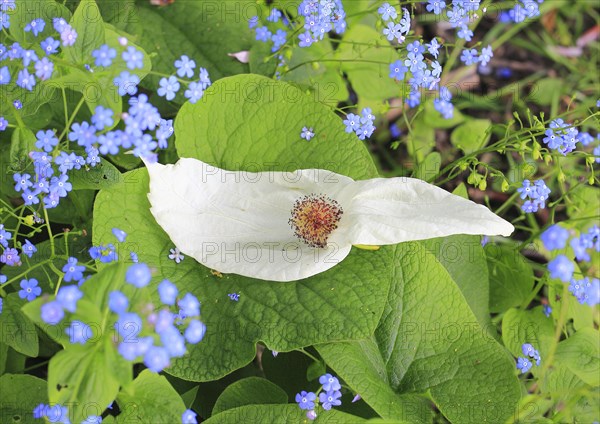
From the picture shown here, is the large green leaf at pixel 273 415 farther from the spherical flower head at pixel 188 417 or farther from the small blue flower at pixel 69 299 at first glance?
the small blue flower at pixel 69 299

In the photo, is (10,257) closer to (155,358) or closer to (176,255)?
(176,255)

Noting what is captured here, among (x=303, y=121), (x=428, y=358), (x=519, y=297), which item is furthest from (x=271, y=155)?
(x=519, y=297)

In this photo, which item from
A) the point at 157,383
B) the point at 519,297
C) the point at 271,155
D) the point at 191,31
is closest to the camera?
the point at 157,383

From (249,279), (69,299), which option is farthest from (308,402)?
(69,299)

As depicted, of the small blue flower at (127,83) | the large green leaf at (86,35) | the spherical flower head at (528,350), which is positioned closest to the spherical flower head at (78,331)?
the small blue flower at (127,83)

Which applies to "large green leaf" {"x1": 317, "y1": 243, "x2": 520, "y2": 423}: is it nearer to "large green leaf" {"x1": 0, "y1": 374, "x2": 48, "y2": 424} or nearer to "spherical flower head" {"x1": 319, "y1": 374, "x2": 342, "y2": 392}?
"spherical flower head" {"x1": 319, "y1": 374, "x2": 342, "y2": 392}

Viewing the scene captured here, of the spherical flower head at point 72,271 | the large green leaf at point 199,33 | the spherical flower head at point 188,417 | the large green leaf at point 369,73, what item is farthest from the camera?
the large green leaf at point 369,73

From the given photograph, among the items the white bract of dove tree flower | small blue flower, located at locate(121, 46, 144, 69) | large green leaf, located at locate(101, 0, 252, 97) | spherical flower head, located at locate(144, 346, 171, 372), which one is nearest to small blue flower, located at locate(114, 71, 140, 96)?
small blue flower, located at locate(121, 46, 144, 69)

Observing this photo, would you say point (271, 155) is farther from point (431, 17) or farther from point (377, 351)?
point (431, 17)
